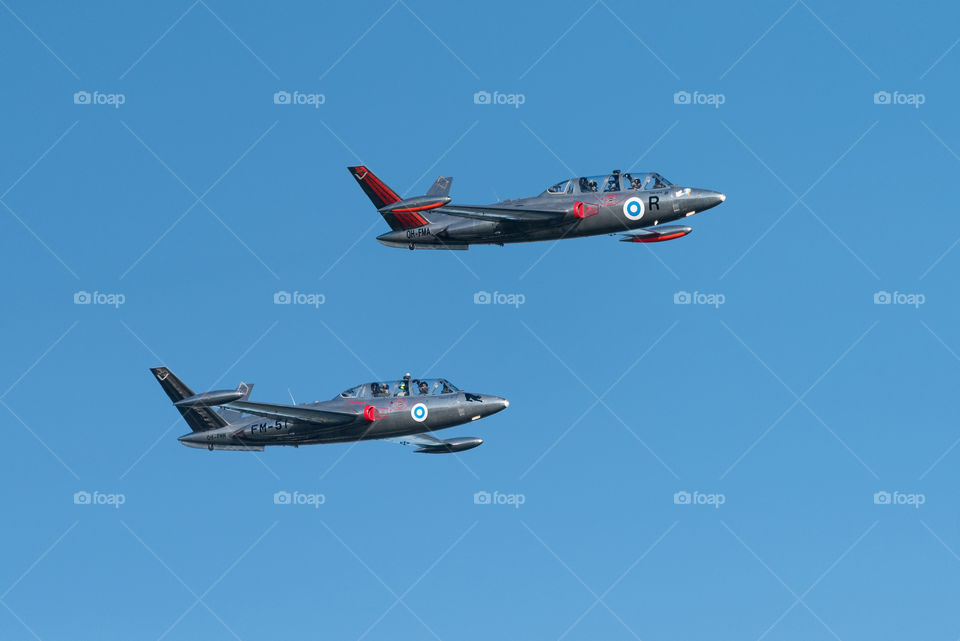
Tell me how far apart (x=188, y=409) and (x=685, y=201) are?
31.6 meters

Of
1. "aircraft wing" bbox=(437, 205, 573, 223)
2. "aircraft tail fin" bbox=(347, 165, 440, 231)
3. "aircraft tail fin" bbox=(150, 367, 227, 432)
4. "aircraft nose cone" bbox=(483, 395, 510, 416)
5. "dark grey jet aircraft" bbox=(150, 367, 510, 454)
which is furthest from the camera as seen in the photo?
"aircraft tail fin" bbox=(347, 165, 440, 231)

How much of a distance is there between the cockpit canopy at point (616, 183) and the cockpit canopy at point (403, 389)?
13.1 m

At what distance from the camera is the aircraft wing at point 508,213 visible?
299 ft

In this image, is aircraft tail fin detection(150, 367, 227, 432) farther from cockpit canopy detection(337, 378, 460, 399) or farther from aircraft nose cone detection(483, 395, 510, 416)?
aircraft nose cone detection(483, 395, 510, 416)

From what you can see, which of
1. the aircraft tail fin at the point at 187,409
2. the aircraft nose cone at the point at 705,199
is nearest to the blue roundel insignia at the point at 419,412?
the aircraft tail fin at the point at 187,409

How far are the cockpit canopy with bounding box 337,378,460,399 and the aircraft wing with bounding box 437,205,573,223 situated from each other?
9.99 m

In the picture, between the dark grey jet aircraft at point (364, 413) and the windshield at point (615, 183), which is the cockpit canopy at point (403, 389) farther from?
the windshield at point (615, 183)

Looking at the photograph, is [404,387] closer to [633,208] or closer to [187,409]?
[187,409]

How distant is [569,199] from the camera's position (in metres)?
94.2

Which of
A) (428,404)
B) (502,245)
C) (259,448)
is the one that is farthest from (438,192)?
(259,448)

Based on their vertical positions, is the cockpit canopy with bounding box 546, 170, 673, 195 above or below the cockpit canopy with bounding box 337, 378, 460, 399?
above

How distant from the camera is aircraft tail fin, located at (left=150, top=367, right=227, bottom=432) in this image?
95500mm

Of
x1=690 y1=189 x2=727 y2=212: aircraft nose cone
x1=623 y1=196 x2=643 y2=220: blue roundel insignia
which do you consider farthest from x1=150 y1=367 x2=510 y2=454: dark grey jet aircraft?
x1=690 y1=189 x2=727 y2=212: aircraft nose cone

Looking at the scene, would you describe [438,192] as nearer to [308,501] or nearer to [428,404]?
[428,404]
